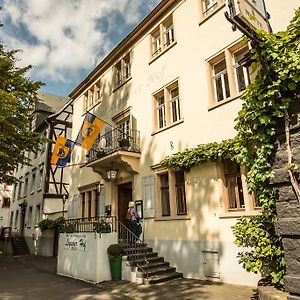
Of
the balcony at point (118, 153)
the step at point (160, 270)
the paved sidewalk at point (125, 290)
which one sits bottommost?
the paved sidewalk at point (125, 290)

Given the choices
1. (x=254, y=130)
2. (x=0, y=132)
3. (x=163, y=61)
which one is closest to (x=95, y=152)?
(x=0, y=132)

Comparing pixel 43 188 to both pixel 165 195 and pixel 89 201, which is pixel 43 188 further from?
pixel 165 195

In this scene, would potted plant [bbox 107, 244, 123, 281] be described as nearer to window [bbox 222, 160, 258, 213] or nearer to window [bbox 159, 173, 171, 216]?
window [bbox 159, 173, 171, 216]

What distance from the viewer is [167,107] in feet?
41.0

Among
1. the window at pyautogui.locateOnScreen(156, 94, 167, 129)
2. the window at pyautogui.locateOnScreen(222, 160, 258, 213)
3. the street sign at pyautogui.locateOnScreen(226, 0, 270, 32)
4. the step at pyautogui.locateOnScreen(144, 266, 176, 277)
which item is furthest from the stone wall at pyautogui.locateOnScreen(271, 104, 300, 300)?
the window at pyautogui.locateOnScreen(156, 94, 167, 129)

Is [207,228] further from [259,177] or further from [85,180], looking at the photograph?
[85,180]

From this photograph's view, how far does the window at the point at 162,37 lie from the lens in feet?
43.6

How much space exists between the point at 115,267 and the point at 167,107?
6.63 metres

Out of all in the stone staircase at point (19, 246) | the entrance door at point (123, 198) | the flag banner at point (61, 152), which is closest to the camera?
the entrance door at point (123, 198)

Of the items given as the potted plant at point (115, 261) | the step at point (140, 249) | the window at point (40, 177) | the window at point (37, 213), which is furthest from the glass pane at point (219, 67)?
the window at point (37, 213)

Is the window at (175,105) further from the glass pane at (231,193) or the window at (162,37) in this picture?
the glass pane at (231,193)

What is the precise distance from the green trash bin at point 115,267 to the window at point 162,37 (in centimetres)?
893

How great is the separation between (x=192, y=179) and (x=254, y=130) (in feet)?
17.6

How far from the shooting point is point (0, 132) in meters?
14.8
